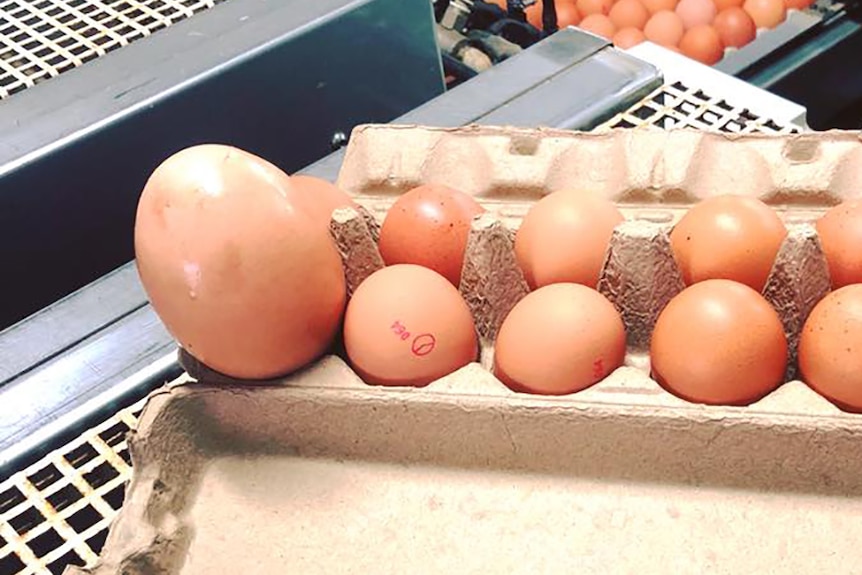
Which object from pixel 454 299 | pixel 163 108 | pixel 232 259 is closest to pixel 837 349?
pixel 454 299

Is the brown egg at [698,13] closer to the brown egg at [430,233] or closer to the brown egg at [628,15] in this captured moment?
the brown egg at [628,15]

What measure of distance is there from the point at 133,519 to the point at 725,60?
1.65 m

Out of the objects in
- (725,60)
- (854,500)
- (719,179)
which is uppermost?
(719,179)

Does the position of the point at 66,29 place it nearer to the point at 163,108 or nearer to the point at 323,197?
the point at 163,108

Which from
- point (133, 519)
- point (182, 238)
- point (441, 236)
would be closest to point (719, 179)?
point (441, 236)

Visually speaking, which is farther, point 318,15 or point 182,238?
point 318,15

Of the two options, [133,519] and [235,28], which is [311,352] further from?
[235,28]

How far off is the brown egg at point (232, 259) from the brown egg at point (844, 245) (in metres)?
0.50

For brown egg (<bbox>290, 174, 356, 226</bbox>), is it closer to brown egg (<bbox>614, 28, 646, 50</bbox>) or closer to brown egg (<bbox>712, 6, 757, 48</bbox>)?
brown egg (<bbox>614, 28, 646, 50</bbox>)

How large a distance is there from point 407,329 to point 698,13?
160 centimetres

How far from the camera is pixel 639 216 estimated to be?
1.13 metres

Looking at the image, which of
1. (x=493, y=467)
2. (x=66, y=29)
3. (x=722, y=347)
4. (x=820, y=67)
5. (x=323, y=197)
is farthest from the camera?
(x=820, y=67)

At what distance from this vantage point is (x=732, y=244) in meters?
0.92

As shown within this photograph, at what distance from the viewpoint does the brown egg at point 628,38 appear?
7.11ft
